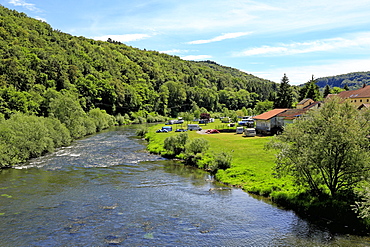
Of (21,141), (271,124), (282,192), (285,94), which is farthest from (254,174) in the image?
(285,94)

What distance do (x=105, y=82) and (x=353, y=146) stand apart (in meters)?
140

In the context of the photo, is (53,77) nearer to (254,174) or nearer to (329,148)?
(254,174)

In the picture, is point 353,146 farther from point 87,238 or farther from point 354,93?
point 354,93

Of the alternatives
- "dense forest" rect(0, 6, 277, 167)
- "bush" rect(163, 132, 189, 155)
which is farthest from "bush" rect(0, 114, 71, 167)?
"bush" rect(163, 132, 189, 155)

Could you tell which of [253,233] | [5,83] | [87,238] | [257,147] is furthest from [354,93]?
[5,83]

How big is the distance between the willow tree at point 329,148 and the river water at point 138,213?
4.03m

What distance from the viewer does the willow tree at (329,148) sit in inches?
846

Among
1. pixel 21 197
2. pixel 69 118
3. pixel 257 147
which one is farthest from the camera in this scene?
pixel 69 118

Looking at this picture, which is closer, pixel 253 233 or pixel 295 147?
pixel 253 233

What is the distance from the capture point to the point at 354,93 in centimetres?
8781

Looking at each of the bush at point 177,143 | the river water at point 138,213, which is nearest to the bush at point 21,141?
the river water at point 138,213

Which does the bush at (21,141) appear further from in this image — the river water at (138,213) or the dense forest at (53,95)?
the river water at (138,213)

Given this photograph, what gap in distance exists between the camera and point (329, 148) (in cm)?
2211

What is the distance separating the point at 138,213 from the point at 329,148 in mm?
16776
